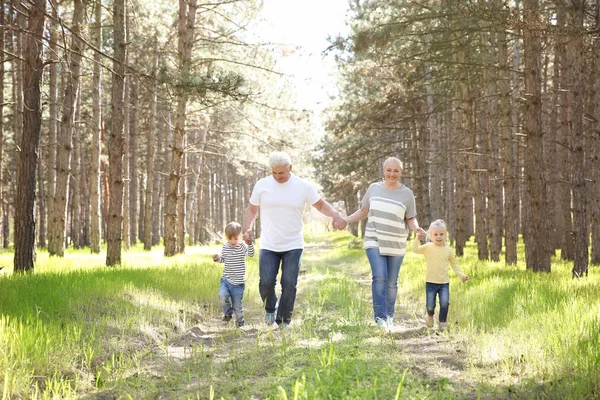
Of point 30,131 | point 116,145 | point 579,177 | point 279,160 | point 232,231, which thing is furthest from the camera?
point 116,145

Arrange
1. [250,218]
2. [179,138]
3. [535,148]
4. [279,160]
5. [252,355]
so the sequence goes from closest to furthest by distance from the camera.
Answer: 1. [252,355]
2. [279,160]
3. [250,218]
4. [535,148]
5. [179,138]

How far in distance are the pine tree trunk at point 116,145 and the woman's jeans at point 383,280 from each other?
697 cm

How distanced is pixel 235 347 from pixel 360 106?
15.0 meters

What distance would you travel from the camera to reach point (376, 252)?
677cm

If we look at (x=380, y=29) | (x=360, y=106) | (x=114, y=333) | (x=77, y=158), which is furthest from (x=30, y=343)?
(x=77, y=158)

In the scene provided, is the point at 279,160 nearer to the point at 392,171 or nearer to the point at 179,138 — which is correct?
the point at 392,171

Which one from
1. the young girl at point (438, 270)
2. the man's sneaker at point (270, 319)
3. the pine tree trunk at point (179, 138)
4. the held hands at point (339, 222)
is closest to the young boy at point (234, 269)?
the man's sneaker at point (270, 319)

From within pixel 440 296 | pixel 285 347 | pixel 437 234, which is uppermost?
pixel 437 234

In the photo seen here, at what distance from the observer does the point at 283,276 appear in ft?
22.2

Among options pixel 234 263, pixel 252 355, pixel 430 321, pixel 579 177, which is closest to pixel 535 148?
pixel 579 177

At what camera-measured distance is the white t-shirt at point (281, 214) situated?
21.9 feet

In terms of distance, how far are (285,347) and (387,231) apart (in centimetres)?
218

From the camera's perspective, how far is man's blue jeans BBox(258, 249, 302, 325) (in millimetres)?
6711

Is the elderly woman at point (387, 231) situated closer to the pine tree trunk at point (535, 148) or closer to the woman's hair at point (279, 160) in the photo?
the woman's hair at point (279, 160)
